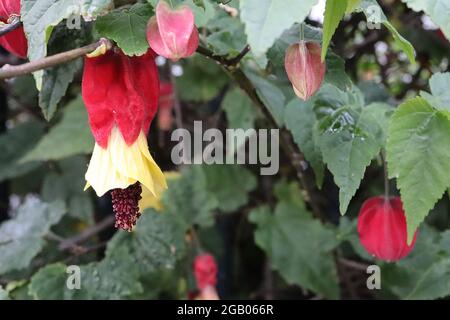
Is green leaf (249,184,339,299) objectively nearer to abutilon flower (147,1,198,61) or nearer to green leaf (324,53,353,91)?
green leaf (324,53,353,91)

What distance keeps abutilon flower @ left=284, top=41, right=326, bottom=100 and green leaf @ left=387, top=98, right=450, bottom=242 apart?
6cm

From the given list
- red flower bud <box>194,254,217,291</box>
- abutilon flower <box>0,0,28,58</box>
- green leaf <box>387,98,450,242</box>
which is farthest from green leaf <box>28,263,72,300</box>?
green leaf <box>387,98,450,242</box>

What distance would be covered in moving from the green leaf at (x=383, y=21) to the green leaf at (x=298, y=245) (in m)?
0.43

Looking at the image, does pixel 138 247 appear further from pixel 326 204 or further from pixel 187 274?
pixel 326 204

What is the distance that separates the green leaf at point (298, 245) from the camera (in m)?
0.84

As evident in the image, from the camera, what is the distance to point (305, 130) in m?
0.63

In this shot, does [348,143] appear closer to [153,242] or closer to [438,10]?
[438,10]

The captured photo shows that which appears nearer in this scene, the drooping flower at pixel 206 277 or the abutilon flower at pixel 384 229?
the abutilon flower at pixel 384 229

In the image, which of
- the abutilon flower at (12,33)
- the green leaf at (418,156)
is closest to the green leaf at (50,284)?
the abutilon flower at (12,33)

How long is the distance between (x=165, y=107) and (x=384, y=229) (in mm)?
578

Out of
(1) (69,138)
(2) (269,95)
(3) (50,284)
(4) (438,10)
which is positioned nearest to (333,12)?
(4) (438,10)

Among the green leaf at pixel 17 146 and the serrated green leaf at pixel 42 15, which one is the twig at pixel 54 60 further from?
the green leaf at pixel 17 146

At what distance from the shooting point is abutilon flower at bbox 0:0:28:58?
476 millimetres

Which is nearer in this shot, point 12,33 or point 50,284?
point 12,33
